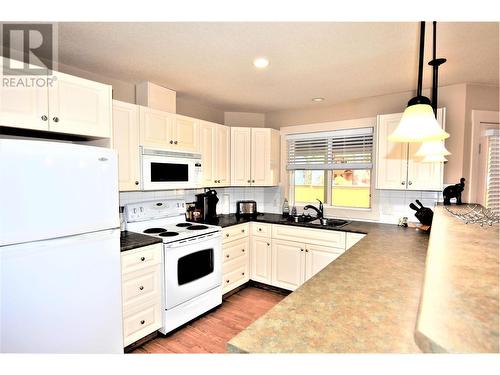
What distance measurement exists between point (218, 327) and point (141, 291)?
2.82 feet

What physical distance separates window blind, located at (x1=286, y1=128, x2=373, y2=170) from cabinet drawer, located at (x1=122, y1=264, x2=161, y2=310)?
→ 2.40m

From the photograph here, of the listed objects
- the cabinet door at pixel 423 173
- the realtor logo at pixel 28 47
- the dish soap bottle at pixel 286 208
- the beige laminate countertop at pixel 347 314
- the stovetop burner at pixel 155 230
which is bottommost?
the stovetop burner at pixel 155 230

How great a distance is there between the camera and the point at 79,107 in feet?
6.46

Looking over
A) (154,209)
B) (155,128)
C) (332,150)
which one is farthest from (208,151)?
(332,150)

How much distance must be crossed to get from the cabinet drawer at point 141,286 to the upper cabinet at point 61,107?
116 centimetres

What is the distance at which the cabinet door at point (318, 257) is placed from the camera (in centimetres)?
301

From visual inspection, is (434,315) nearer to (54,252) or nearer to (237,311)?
(54,252)

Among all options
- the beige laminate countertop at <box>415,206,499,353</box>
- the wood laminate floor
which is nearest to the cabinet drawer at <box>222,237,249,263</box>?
the wood laminate floor

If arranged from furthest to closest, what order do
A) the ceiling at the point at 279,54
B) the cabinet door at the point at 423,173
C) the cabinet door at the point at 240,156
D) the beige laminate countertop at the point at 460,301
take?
the cabinet door at the point at 240,156, the cabinet door at the point at 423,173, the ceiling at the point at 279,54, the beige laminate countertop at the point at 460,301

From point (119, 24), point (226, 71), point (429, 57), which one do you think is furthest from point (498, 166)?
point (119, 24)

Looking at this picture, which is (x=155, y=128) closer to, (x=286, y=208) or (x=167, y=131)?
(x=167, y=131)

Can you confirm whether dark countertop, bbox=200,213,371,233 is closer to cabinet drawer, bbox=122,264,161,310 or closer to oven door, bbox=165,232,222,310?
oven door, bbox=165,232,222,310

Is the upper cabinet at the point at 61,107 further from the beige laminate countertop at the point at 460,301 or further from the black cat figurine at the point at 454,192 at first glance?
the black cat figurine at the point at 454,192

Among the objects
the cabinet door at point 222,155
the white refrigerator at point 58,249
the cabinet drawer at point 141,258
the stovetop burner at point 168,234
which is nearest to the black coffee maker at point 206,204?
the cabinet door at point 222,155
